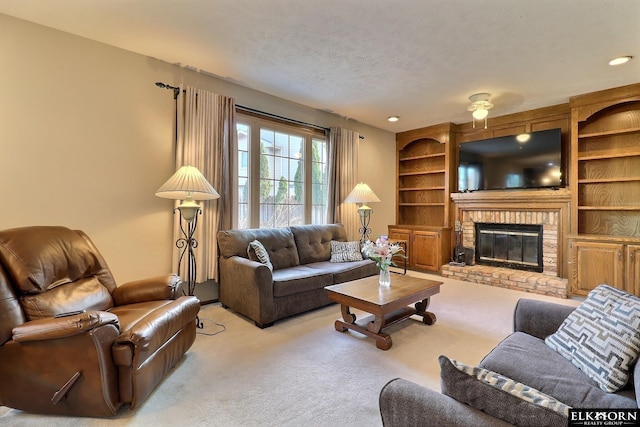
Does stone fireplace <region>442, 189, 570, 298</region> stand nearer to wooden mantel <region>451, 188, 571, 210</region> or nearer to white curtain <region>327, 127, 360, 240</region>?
wooden mantel <region>451, 188, 571, 210</region>

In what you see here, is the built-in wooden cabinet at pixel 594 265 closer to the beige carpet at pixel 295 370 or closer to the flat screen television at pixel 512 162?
the flat screen television at pixel 512 162

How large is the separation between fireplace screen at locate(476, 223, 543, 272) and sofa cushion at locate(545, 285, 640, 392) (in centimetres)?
358

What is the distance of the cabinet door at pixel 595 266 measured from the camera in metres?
3.68

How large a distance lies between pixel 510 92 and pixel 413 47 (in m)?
2.01

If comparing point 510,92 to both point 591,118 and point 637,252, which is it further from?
point 637,252

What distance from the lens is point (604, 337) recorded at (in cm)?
141

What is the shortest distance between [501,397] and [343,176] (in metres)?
4.43

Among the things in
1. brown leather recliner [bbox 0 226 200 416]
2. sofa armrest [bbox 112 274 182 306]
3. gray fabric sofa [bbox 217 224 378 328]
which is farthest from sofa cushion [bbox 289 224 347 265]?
brown leather recliner [bbox 0 226 200 416]

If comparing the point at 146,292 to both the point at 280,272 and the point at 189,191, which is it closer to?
the point at 189,191

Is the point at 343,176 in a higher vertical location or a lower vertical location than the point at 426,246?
higher

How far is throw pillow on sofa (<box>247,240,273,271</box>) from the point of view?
3.35 metres

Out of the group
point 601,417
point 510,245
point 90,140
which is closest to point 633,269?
point 510,245

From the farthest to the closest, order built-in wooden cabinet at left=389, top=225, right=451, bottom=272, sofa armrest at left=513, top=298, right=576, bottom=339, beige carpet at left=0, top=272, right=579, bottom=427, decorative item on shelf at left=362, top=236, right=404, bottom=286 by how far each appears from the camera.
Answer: built-in wooden cabinet at left=389, top=225, right=451, bottom=272 < decorative item on shelf at left=362, top=236, right=404, bottom=286 < sofa armrest at left=513, top=298, right=576, bottom=339 < beige carpet at left=0, top=272, right=579, bottom=427

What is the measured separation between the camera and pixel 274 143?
14.5 ft
